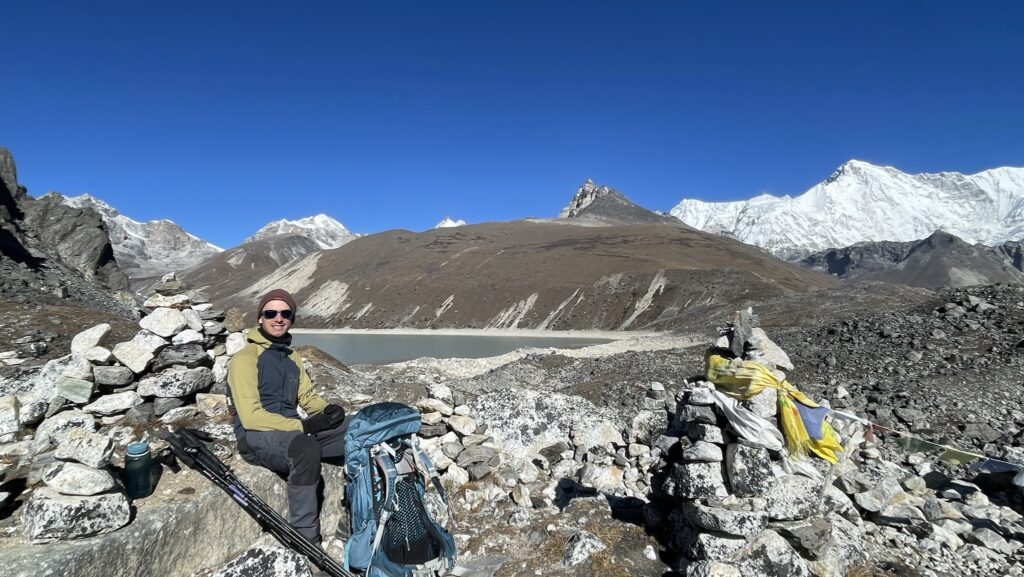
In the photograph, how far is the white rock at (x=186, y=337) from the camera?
6450 millimetres

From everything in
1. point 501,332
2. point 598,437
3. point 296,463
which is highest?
point 296,463

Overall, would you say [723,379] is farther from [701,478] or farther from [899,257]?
[899,257]

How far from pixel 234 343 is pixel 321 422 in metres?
3.22

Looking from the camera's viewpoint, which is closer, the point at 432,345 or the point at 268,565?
the point at 268,565

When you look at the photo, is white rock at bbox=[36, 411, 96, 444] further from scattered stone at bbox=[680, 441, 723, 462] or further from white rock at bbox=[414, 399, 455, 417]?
scattered stone at bbox=[680, 441, 723, 462]

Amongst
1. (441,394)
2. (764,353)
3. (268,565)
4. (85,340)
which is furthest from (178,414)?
(764,353)

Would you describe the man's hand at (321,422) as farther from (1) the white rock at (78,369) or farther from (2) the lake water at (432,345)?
(2) the lake water at (432,345)

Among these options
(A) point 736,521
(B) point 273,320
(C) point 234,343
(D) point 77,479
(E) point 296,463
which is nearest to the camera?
(D) point 77,479

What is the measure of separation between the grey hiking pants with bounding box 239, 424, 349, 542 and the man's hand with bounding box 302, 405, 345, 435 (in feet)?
0.58

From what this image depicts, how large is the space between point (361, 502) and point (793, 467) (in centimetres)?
385

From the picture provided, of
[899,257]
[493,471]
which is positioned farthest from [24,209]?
[899,257]

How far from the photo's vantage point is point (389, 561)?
153 inches

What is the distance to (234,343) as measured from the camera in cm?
702

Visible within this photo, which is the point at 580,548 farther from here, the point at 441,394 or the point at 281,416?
the point at 441,394
